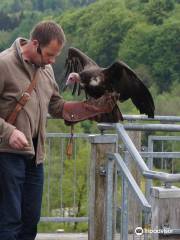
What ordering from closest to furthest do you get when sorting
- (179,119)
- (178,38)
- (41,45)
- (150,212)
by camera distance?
(150,212), (41,45), (179,119), (178,38)

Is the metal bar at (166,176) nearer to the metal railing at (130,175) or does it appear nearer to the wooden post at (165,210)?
the metal railing at (130,175)

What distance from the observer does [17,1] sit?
418 feet

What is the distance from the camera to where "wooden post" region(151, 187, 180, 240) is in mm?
3977

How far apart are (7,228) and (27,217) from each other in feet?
0.82

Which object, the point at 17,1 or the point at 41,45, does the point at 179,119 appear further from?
the point at 17,1

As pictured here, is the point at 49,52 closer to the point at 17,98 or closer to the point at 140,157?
the point at 17,98

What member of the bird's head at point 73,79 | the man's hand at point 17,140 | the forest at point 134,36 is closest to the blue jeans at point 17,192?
the man's hand at point 17,140

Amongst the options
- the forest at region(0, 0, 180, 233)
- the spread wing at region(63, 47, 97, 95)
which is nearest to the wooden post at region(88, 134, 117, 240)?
the spread wing at region(63, 47, 97, 95)

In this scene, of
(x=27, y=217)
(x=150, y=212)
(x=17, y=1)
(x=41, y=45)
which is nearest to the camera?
(x=150, y=212)

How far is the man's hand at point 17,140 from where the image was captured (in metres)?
4.11

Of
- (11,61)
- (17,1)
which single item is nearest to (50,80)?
(11,61)

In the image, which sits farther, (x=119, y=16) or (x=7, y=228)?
(x=119, y=16)

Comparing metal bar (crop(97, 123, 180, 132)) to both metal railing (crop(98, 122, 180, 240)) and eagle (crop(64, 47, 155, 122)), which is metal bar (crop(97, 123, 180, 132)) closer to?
metal railing (crop(98, 122, 180, 240))

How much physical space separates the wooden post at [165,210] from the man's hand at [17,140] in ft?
2.57
